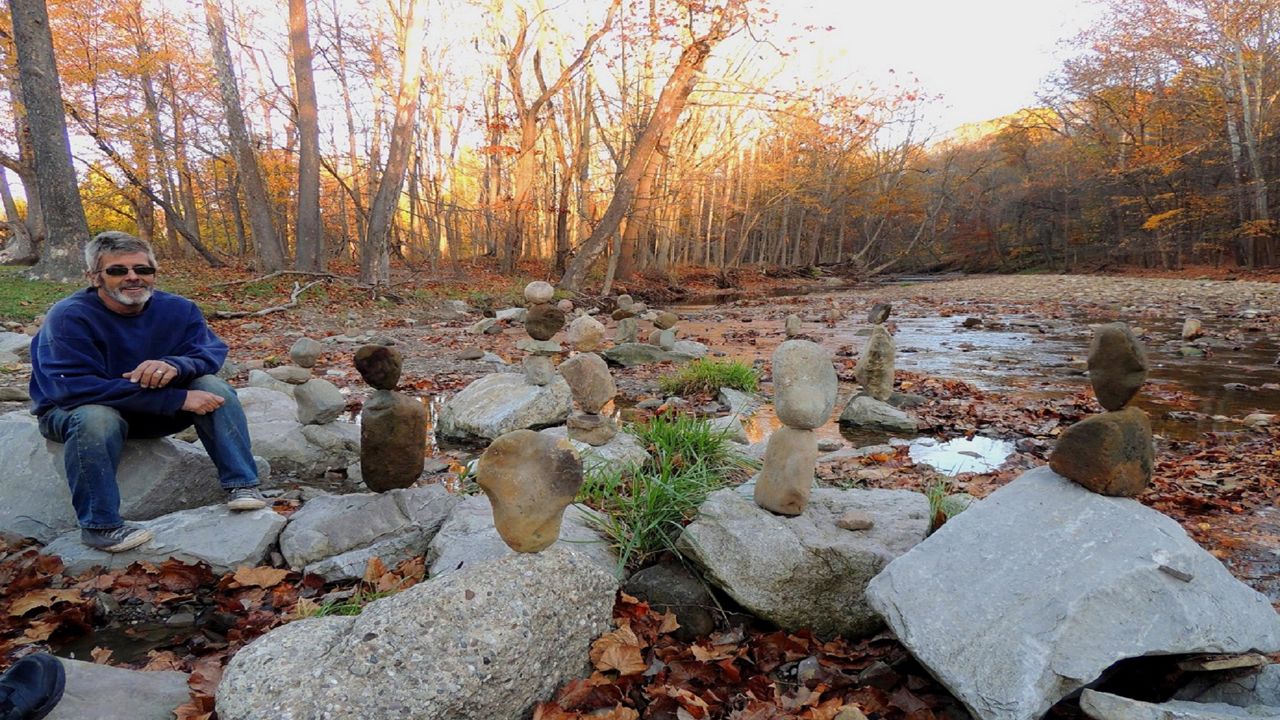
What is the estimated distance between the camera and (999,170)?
42969mm

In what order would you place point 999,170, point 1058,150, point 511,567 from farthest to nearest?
point 999,170 → point 1058,150 → point 511,567

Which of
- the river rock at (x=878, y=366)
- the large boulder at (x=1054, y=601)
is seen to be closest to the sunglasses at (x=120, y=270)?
the large boulder at (x=1054, y=601)

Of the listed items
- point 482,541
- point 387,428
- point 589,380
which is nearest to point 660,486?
point 482,541

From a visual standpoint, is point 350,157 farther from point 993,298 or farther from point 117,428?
point 117,428

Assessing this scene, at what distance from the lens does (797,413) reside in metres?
2.86

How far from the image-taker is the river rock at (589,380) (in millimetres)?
4457

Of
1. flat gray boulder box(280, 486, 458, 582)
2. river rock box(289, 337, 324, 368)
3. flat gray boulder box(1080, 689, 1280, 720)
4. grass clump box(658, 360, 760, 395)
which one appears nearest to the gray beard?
flat gray boulder box(280, 486, 458, 582)

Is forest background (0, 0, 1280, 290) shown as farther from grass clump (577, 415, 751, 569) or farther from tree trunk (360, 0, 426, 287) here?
grass clump (577, 415, 751, 569)

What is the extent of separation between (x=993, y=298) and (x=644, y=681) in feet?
62.9

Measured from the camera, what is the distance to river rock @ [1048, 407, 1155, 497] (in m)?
2.21

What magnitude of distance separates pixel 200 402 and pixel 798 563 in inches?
119

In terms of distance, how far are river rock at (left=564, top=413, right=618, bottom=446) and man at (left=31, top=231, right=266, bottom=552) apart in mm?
1835

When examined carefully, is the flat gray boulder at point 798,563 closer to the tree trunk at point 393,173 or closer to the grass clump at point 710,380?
the grass clump at point 710,380

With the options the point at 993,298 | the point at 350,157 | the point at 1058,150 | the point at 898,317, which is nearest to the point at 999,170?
the point at 1058,150
